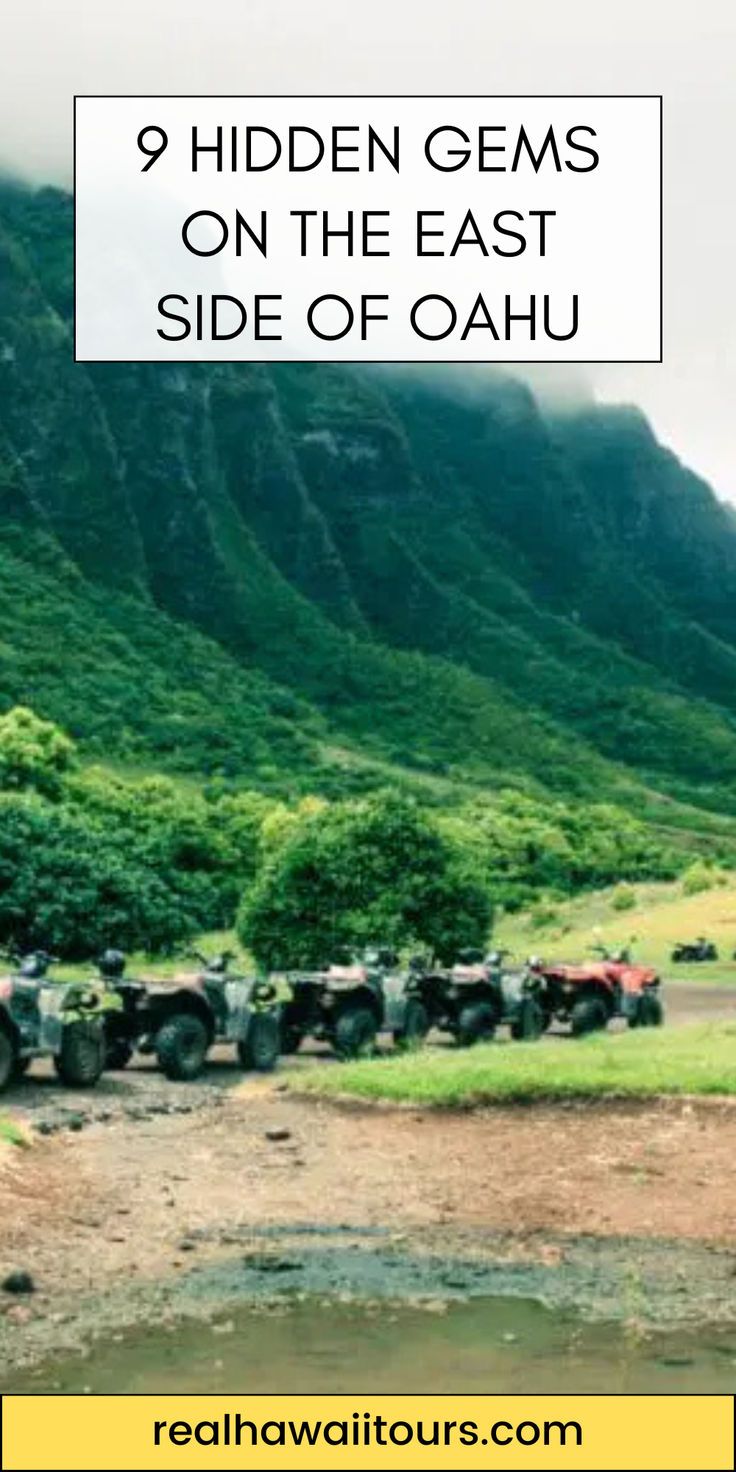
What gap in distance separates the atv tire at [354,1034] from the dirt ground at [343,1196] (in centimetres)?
434

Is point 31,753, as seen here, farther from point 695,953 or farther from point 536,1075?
point 536,1075

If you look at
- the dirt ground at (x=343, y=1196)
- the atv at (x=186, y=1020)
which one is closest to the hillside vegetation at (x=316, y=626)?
the atv at (x=186, y=1020)

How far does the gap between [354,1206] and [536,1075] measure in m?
4.50

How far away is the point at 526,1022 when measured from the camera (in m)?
26.1

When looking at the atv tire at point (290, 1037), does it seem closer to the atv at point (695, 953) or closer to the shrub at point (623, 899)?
the atv at point (695, 953)

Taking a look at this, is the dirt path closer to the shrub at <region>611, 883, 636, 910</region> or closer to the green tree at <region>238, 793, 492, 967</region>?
the green tree at <region>238, 793, 492, 967</region>

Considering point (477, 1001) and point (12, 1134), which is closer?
point (12, 1134)

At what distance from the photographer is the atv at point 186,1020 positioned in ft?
70.8

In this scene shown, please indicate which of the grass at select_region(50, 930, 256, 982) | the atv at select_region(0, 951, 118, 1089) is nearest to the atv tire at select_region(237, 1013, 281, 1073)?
the atv at select_region(0, 951, 118, 1089)

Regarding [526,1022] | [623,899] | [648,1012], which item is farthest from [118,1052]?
[623,899]

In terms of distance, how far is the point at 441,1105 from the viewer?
1786 cm

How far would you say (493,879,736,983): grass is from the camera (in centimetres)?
4638

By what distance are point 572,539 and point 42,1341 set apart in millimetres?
183498

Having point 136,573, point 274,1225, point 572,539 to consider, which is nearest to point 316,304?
point 274,1225
